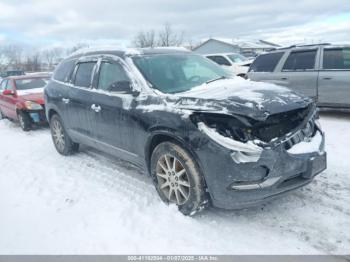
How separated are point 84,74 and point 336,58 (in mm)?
5864

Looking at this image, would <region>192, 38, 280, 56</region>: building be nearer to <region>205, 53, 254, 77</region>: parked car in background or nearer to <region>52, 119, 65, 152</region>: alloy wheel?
<region>205, 53, 254, 77</region>: parked car in background

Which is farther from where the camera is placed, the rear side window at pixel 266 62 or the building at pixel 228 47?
the building at pixel 228 47

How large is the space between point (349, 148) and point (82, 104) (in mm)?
4508

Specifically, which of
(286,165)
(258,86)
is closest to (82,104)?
(258,86)

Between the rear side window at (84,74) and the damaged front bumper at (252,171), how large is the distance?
2690 mm

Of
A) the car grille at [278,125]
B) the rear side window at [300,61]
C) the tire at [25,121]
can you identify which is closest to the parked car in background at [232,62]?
the rear side window at [300,61]

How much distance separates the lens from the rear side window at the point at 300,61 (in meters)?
8.30

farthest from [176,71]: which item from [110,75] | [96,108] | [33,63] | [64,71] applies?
[33,63]

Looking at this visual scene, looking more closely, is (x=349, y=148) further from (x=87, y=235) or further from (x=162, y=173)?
(x=87, y=235)

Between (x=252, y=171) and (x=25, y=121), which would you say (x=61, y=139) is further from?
(x=252, y=171)

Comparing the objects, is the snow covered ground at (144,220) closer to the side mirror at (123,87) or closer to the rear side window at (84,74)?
the side mirror at (123,87)

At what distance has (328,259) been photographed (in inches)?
118

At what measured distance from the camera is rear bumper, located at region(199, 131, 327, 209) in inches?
128

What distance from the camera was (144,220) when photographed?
3.81 metres
